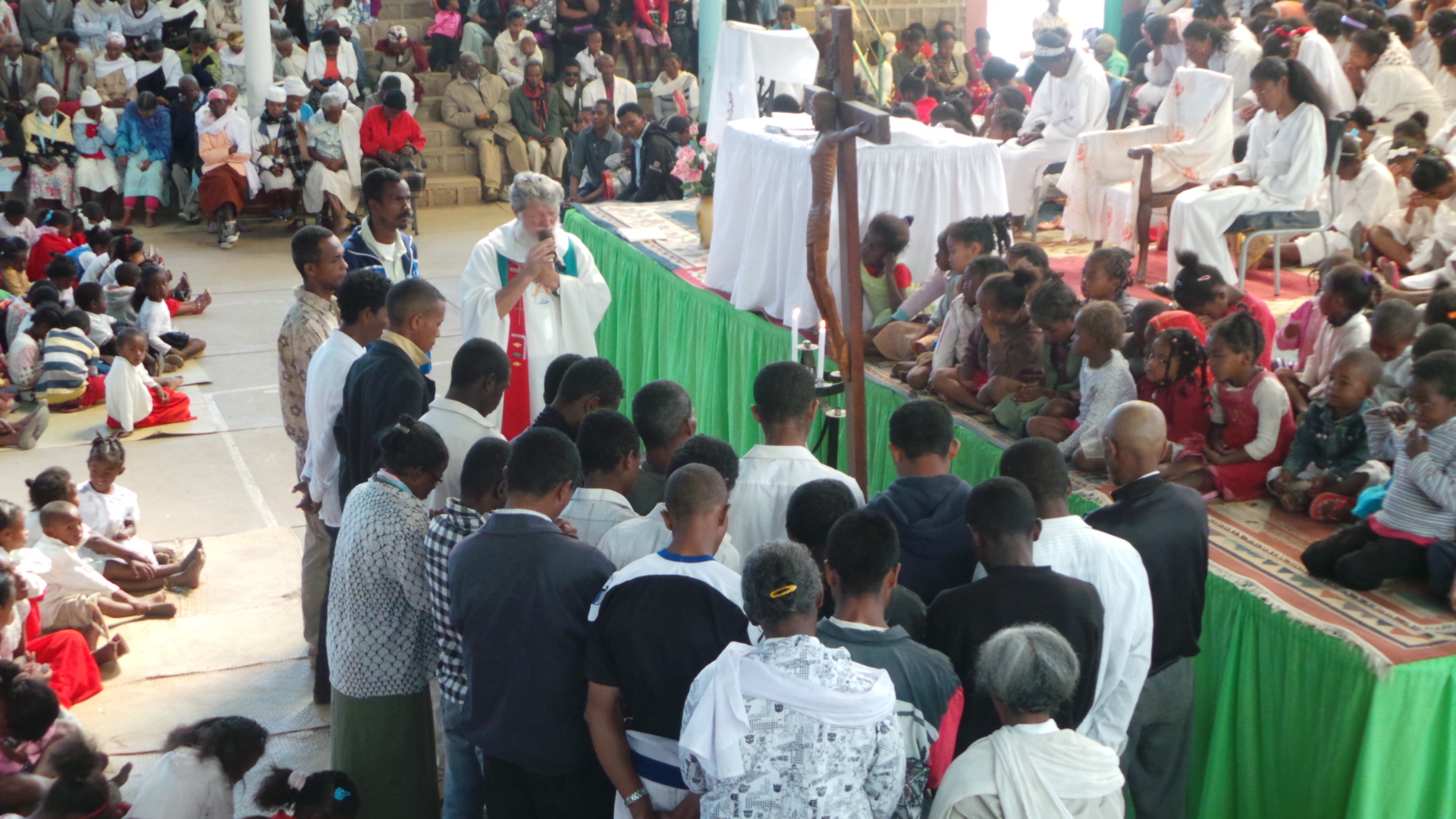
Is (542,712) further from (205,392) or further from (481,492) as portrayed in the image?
(205,392)

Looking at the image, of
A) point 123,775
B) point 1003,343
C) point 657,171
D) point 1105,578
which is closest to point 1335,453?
point 1003,343

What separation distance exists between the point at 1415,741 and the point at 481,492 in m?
2.41

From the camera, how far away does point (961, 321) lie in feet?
17.0

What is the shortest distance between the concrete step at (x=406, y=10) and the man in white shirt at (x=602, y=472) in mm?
13695

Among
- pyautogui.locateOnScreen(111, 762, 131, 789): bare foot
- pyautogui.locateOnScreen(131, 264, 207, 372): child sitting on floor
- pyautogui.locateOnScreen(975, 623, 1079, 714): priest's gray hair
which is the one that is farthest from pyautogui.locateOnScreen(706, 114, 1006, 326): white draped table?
pyautogui.locateOnScreen(131, 264, 207, 372): child sitting on floor

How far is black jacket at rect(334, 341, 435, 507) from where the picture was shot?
405 cm

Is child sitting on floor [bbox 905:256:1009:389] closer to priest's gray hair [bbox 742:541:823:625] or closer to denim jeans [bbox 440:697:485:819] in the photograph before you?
denim jeans [bbox 440:697:485:819]

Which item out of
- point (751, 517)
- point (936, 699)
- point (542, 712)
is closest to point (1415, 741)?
point (936, 699)

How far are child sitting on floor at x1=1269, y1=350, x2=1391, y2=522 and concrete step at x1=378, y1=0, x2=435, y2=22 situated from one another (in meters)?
13.7

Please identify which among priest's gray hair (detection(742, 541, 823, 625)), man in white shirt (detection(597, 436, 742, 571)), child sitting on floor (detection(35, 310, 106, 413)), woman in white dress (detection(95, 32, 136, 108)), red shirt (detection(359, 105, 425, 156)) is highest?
woman in white dress (detection(95, 32, 136, 108))

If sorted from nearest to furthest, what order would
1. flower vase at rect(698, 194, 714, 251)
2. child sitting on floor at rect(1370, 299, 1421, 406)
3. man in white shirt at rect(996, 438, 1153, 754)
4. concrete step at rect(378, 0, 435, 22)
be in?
man in white shirt at rect(996, 438, 1153, 754) < child sitting on floor at rect(1370, 299, 1421, 406) < flower vase at rect(698, 194, 714, 251) < concrete step at rect(378, 0, 435, 22)

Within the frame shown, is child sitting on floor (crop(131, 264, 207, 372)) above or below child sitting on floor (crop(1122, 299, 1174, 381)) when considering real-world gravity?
below

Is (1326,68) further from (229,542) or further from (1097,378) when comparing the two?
(229,542)

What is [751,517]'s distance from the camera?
355cm
